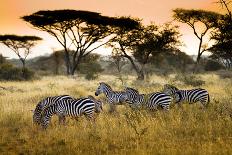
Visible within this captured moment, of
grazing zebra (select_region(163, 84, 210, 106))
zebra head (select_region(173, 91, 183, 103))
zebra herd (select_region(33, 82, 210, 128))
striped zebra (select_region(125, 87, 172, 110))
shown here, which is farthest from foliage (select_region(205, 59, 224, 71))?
striped zebra (select_region(125, 87, 172, 110))

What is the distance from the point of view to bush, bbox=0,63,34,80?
36.8 meters

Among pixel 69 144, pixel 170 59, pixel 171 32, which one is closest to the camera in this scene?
pixel 69 144

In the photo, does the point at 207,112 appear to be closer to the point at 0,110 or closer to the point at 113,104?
the point at 113,104

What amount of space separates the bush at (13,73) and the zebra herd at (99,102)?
2311 cm

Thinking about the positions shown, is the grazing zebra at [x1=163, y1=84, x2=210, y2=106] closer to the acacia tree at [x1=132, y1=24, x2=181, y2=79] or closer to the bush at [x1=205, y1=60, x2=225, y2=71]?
the acacia tree at [x1=132, y1=24, x2=181, y2=79]

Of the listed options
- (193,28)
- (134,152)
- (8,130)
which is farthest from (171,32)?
(134,152)

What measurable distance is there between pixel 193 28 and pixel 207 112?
27.8 m

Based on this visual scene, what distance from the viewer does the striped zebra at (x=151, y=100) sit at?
1288 centimetres

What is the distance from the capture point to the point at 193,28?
39.5 metres

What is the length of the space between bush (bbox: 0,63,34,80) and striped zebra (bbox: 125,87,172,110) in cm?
2422

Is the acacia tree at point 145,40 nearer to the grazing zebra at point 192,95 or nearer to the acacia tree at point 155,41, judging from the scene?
the acacia tree at point 155,41

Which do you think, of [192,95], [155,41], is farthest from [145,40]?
[192,95]

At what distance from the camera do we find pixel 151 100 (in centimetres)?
1305

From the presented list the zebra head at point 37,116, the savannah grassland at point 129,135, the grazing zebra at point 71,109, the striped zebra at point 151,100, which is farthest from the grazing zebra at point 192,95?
the zebra head at point 37,116
